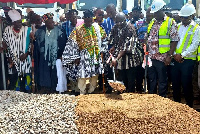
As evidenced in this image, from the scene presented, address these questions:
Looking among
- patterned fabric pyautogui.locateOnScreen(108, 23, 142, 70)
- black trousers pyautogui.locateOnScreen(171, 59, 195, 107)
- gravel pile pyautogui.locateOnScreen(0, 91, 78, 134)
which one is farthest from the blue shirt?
gravel pile pyautogui.locateOnScreen(0, 91, 78, 134)

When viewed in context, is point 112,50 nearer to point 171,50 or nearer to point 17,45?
point 171,50

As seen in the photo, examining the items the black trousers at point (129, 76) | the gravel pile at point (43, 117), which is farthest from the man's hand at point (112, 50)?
the gravel pile at point (43, 117)

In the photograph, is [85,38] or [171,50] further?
[85,38]

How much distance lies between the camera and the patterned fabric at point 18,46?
611cm

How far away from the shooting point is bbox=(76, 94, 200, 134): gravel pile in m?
3.48

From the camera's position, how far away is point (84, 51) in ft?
18.6

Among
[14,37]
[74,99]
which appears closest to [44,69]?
[14,37]

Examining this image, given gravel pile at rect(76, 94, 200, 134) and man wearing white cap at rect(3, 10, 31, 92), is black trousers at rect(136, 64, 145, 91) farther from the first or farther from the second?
man wearing white cap at rect(3, 10, 31, 92)

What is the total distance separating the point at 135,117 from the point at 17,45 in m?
3.55

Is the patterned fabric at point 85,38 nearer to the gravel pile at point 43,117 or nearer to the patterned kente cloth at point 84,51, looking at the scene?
the patterned kente cloth at point 84,51

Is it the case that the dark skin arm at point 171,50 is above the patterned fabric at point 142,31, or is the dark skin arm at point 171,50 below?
below

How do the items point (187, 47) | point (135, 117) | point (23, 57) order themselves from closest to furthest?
1. point (135, 117)
2. point (187, 47)
3. point (23, 57)

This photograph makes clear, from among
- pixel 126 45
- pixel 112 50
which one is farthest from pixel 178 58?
pixel 112 50

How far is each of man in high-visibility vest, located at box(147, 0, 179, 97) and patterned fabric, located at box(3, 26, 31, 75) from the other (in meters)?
2.66
